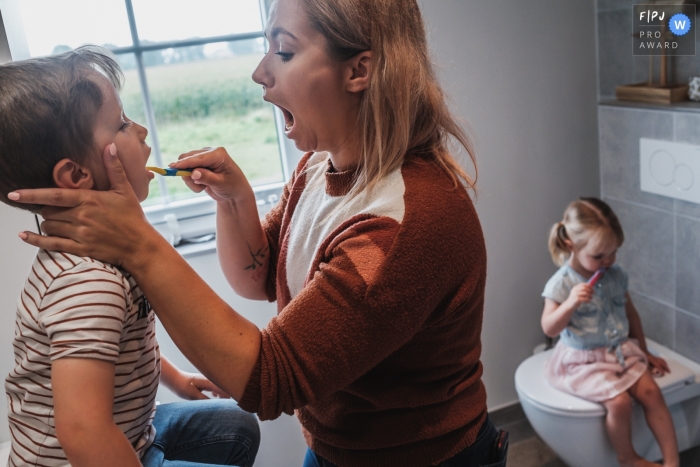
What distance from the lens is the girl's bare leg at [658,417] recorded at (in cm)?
177

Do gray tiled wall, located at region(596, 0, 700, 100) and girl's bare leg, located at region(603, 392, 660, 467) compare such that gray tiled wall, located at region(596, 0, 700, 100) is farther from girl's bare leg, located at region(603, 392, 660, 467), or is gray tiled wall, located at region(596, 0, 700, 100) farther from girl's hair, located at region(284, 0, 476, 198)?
girl's hair, located at region(284, 0, 476, 198)

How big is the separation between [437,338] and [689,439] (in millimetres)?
1336

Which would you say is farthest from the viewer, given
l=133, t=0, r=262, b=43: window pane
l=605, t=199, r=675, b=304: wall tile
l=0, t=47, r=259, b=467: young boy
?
l=605, t=199, r=675, b=304: wall tile

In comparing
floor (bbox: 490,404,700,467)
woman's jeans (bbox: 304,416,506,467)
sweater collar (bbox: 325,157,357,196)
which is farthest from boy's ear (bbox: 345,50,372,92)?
floor (bbox: 490,404,700,467)

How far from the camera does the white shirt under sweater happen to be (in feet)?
2.71

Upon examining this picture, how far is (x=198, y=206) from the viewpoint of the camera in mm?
1892

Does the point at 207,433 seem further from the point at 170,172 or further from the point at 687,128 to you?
the point at 687,128

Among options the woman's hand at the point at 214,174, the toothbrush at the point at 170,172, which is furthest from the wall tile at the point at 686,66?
the toothbrush at the point at 170,172

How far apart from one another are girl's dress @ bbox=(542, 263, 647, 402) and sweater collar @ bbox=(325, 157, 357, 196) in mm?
1048

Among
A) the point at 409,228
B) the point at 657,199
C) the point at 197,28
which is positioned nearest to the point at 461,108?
the point at 657,199

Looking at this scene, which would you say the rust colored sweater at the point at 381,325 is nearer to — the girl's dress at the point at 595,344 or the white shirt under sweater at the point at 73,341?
the white shirt under sweater at the point at 73,341

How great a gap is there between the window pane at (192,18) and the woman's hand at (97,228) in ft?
3.41

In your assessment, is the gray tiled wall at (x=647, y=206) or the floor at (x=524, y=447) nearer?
the gray tiled wall at (x=647, y=206)

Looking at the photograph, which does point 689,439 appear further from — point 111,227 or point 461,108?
point 111,227
